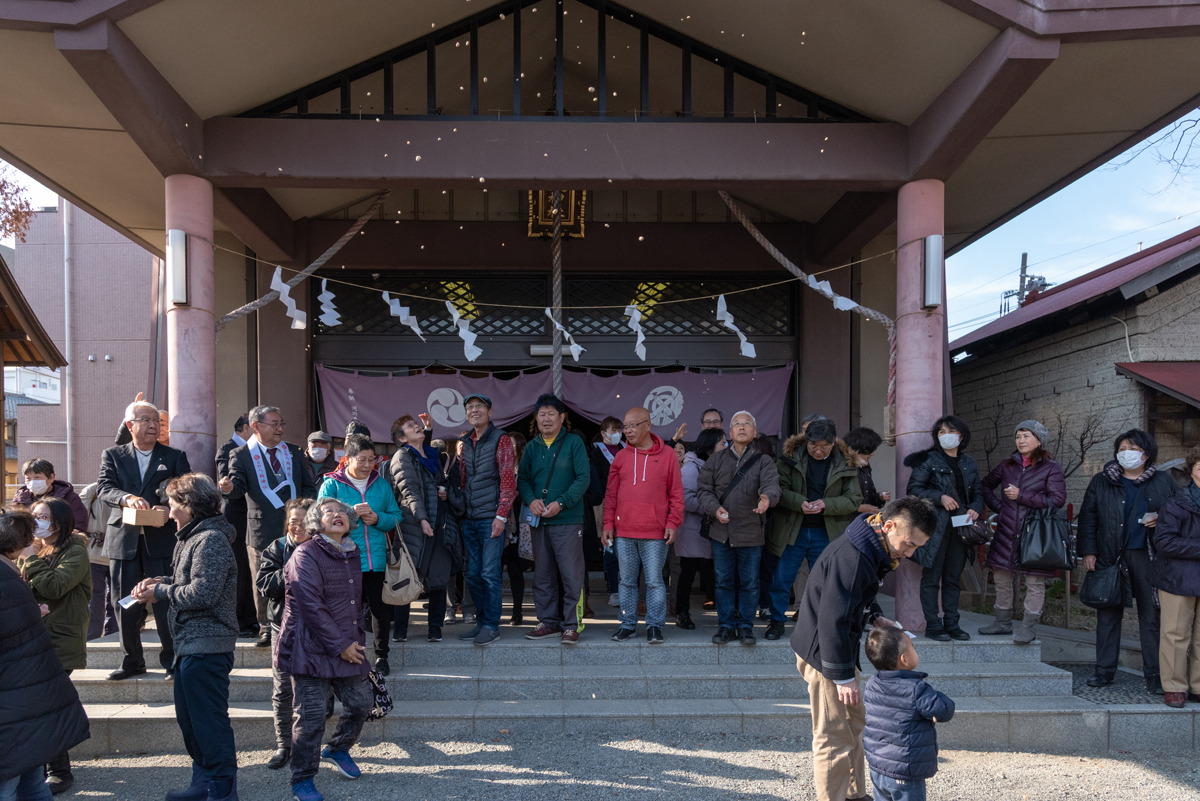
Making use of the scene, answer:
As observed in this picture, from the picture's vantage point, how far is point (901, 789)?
3430 millimetres

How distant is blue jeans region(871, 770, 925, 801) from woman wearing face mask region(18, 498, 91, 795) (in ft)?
14.6

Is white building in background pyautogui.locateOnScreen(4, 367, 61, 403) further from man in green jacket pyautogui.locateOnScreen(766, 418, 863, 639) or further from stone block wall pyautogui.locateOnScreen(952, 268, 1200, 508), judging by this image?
stone block wall pyautogui.locateOnScreen(952, 268, 1200, 508)

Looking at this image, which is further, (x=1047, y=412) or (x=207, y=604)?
(x=1047, y=412)

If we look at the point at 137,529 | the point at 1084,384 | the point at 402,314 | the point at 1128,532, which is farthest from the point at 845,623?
the point at 1084,384

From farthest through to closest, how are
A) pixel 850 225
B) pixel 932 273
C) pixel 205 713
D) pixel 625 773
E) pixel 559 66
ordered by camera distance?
pixel 850 225
pixel 559 66
pixel 932 273
pixel 625 773
pixel 205 713

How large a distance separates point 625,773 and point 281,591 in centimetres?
232

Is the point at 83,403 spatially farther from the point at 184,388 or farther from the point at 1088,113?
Answer: the point at 1088,113

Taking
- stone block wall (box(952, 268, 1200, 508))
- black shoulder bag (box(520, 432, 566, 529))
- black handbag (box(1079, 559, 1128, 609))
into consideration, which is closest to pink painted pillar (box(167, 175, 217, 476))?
black shoulder bag (box(520, 432, 566, 529))

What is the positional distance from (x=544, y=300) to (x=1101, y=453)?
7385 millimetres

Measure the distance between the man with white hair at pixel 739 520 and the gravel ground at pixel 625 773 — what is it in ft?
3.77

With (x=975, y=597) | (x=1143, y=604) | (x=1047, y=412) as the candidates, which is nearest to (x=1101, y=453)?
(x=1047, y=412)

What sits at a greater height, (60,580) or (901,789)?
(60,580)

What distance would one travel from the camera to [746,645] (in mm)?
6031

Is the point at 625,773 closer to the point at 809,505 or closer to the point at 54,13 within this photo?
the point at 809,505
